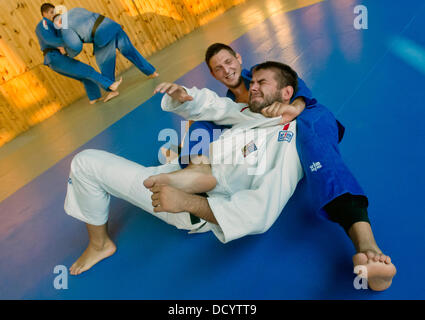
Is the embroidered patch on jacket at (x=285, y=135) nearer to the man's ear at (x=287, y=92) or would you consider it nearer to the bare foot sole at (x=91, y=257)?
the man's ear at (x=287, y=92)

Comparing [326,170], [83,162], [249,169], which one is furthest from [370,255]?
[83,162]

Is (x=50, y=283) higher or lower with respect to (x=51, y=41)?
lower

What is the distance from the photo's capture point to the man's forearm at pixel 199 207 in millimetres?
1463

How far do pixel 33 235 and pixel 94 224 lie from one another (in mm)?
919

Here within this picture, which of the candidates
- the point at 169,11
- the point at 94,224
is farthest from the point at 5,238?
the point at 169,11

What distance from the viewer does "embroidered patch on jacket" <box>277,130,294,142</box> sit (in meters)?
1.68

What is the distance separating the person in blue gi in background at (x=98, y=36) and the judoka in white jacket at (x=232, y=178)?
372 cm

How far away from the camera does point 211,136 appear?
2.12 m

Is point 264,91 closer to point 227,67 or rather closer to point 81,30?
point 227,67

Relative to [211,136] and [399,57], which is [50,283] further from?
[399,57]

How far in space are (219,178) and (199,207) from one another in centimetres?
31

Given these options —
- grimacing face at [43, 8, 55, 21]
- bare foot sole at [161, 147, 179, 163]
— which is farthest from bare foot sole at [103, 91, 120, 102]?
bare foot sole at [161, 147, 179, 163]

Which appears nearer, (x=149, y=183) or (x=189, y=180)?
(x=149, y=183)

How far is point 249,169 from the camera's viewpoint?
65.8 inches
